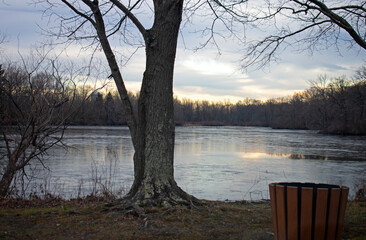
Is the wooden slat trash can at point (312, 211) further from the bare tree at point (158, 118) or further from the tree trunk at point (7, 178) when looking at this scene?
the tree trunk at point (7, 178)

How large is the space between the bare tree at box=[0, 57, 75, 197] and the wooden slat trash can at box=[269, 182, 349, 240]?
21.7 feet

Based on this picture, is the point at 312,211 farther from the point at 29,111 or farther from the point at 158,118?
the point at 29,111

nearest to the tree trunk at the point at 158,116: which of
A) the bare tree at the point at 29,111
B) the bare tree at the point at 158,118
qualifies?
the bare tree at the point at 158,118

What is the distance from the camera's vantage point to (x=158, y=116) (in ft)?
19.0

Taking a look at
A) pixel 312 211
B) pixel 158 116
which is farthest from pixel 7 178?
pixel 312 211

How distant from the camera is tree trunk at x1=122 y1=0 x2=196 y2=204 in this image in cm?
570

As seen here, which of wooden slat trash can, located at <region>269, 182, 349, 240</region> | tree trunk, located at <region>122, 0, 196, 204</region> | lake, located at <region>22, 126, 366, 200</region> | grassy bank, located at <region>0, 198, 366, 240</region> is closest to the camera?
wooden slat trash can, located at <region>269, 182, 349, 240</region>

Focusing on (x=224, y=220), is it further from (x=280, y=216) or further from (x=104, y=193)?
(x=104, y=193)

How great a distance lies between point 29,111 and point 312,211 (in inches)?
303

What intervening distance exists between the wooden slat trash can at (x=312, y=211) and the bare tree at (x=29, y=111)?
6613 millimetres

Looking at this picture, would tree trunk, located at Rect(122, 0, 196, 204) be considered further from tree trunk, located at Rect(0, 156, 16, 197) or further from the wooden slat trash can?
tree trunk, located at Rect(0, 156, 16, 197)

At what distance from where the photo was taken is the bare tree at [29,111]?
27.5ft

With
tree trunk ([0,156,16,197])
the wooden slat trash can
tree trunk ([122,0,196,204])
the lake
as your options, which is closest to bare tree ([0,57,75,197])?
tree trunk ([0,156,16,197])

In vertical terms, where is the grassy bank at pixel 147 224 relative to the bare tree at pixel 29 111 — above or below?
below
